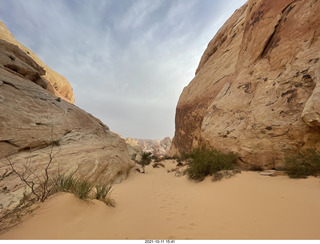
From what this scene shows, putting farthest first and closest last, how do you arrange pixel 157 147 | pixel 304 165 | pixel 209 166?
1. pixel 157 147
2. pixel 209 166
3. pixel 304 165

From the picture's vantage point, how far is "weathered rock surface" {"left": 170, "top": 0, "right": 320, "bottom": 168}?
388 centimetres

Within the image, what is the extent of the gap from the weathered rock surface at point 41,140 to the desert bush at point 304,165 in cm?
535

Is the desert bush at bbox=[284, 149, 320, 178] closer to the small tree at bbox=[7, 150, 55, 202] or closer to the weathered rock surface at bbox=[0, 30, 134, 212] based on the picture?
the small tree at bbox=[7, 150, 55, 202]

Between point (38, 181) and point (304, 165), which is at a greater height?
point (304, 165)

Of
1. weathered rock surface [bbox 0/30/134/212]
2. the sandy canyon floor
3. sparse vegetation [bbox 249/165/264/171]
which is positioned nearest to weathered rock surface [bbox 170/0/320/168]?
sparse vegetation [bbox 249/165/264/171]

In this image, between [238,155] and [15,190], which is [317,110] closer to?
[238,155]

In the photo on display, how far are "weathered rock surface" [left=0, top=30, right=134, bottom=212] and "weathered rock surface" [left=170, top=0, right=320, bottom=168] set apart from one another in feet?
16.1

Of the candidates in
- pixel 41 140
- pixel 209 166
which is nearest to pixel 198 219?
pixel 209 166

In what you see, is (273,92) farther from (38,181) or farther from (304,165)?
(38,181)

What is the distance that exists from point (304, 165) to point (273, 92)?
9.22ft

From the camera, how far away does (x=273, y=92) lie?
475cm

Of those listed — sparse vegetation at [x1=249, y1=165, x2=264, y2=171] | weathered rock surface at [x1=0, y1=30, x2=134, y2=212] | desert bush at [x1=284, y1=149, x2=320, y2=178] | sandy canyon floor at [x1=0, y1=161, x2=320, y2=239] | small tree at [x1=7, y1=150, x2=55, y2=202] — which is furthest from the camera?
sparse vegetation at [x1=249, y1=165, x2=264, y2=171]

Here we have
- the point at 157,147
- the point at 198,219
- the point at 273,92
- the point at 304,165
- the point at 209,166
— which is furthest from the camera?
the point at 157,147
